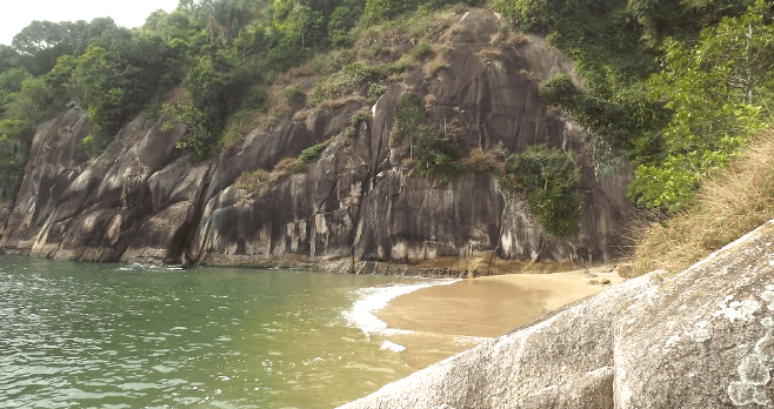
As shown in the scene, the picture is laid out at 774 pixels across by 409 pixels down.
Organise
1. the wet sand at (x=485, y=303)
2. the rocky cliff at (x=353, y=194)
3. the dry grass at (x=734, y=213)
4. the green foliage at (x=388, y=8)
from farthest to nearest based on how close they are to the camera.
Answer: the green foliage at (x=388, y=8), the rocky cliff at (x=353, y=194), the wet sand at (x=485, y=303), the dry grass at (x=734, y=213)

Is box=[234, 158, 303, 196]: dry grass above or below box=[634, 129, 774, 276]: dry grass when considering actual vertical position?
above

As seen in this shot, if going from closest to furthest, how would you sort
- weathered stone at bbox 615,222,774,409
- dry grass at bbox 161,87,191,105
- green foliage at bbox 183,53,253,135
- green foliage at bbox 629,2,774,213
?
weathered stone at bbox 615,222,774,409 → green foliage at bbox 629,2,774,213 → green foliage at bbox 183,53,253,135 → dry grass at bbox 161,87,191,105

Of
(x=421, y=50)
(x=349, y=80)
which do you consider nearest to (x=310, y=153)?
(x=349, y=80)

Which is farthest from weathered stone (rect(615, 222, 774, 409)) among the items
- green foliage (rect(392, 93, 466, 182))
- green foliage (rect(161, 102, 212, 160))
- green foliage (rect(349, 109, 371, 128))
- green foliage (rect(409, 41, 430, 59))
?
green foliage (rect(161, 102, 212, 160))

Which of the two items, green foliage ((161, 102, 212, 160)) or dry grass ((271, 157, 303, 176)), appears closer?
dry grass ((271, 157, 303, 176))

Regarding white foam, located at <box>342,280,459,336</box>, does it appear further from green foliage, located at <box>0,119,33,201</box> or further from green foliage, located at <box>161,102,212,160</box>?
green foliage, located at <box>0,119,33,201</box>

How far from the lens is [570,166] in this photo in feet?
82.4

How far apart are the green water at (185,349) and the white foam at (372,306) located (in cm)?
31

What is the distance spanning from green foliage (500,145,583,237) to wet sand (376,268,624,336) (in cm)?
395

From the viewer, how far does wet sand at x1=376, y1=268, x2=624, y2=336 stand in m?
11.5

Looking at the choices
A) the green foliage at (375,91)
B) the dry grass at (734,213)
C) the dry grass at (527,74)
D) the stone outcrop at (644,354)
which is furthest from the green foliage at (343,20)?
the stone outcrop at (644,354)

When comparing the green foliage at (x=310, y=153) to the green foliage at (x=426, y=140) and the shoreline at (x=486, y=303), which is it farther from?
the shoreline at (x=486, y=303)

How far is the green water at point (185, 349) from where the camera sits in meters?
7.27

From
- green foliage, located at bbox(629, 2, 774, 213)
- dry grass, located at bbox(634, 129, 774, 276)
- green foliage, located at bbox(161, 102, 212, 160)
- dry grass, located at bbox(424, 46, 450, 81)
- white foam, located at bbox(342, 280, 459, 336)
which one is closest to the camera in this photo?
dry grass, located at bbox(634, 129, 774, 276)
